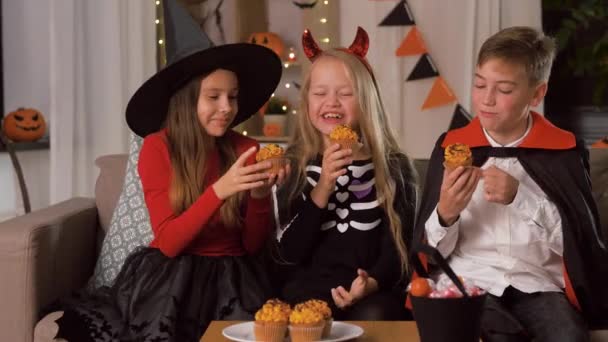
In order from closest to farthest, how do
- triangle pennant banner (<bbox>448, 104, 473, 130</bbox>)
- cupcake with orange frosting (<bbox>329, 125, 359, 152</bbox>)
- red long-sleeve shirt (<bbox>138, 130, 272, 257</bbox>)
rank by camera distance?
cupcake with orange frosting (<bbox>329, 125, 359, 152</bbox>) < red long-sleeve shirt (<bbox>138, 130, 272, 257</bbox>) < triangle pennant banner (<bbox>448, 104, 473, 130</bbox>)

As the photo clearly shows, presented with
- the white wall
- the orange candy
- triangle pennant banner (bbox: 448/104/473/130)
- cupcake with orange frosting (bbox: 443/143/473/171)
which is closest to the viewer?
the orange candy

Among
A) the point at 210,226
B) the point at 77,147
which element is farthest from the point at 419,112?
the point at 210,226

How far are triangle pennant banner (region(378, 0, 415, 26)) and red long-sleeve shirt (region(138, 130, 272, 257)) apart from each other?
227cm

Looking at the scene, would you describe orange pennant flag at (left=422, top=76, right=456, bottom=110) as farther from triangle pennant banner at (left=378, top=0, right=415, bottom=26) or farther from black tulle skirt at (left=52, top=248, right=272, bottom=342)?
black tulle skirt at (left=52, top=248, right=272, bottom=342)

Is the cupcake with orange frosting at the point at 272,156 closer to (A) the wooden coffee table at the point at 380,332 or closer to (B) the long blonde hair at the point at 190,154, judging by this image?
(B) the long blonde hair at the point at 190,154

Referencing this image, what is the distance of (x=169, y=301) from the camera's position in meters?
2.64

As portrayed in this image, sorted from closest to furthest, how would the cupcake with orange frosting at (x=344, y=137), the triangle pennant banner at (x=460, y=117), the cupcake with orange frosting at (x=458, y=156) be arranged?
the cupcake with orange frosting at (x=458, y=156), the cupcake with orange frosting at (x=344, y=137), the triangle pennant banner at (x=460, y=117)

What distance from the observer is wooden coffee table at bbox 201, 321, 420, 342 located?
207 cm

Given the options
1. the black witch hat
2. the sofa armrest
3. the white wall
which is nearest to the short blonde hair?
the black witch hat

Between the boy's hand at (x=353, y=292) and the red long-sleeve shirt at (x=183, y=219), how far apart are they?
344 millimetres

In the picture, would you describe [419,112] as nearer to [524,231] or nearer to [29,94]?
[29,94]

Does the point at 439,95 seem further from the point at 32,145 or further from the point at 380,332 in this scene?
the point at 380,332

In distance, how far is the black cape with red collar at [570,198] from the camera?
8.14ft

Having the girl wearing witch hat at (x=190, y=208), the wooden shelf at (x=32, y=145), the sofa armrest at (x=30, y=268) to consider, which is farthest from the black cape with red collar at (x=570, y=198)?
the wooden shelf at (x=32, y=145)
